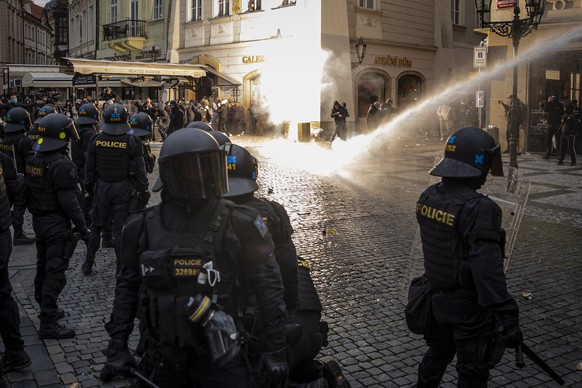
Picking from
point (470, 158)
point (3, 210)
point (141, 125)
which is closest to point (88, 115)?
point (141, 125)

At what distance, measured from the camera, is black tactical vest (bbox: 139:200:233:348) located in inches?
102

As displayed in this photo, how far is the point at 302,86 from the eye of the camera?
87.4ft

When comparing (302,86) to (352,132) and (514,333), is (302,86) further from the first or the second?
(514,333)

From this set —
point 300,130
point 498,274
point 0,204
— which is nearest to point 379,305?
point 498,274

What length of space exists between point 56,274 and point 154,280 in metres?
3.16

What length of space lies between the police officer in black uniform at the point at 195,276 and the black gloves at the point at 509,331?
1137mm

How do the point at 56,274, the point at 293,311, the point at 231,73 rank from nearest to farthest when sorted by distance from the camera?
the point at 293,311 < the point at 56,274 < the point at 231,73

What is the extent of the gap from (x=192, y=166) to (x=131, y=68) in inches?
925

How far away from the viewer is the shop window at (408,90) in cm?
3027

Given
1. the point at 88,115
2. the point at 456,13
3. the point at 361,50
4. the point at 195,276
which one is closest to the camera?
the point at 195,276

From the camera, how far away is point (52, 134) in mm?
5723

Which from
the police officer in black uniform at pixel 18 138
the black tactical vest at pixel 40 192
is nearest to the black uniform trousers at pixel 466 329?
the black tactical vest at pixel 40 192

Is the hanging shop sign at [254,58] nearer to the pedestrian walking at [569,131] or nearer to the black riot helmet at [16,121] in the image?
the pedestrian walking at [569,131]

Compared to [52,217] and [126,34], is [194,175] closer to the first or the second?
[52,217]
